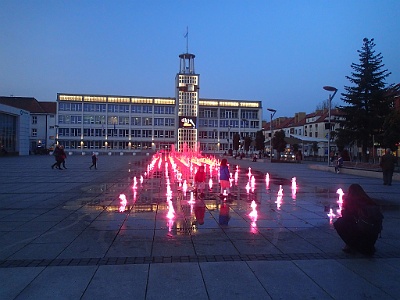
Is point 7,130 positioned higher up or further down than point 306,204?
higher up

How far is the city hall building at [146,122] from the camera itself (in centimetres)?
9956

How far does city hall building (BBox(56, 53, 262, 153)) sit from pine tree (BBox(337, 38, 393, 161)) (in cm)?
5369

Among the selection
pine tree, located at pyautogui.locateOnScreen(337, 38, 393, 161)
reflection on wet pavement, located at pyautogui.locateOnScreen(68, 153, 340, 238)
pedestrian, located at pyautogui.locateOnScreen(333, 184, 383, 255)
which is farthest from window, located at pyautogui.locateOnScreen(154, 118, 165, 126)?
pedestrian, located at pyautogui.locateOnScreen(333, 184, 383, 255)

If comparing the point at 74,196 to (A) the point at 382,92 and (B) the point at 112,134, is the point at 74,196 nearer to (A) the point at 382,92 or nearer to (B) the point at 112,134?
(A) the point at 382,92

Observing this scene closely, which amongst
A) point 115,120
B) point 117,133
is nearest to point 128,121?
point 115,120

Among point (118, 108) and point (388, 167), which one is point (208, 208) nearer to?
point (388, 167)

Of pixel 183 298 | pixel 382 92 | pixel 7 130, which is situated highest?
pixel 382 92

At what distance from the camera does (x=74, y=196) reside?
1318 centimetres

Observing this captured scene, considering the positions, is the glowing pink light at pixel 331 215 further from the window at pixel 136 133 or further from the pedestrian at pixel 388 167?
the window at pixel 136 133

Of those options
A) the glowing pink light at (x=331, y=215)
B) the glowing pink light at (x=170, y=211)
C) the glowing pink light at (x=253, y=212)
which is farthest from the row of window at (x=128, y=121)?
the glowing pink light at (x=331, y=215)

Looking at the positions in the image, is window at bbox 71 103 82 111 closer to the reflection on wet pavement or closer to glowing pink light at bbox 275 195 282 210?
the reflection on wet pavement

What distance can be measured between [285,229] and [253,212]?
2.16 meters

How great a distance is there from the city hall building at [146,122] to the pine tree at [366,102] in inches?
2114

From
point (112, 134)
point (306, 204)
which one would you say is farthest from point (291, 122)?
point (306, 204)
